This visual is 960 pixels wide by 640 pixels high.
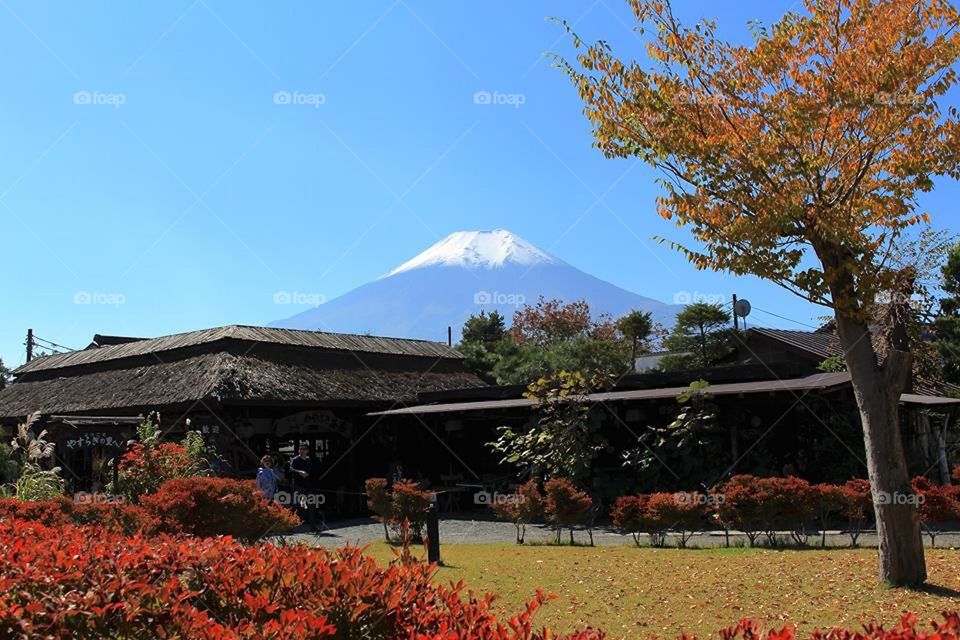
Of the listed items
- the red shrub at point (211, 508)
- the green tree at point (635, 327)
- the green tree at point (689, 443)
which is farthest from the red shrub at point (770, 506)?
the green tree at point (635, 327)

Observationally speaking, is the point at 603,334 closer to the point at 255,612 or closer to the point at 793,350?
the point at 793,350

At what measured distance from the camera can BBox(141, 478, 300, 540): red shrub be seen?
9.14m

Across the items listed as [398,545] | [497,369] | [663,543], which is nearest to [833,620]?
[663,543]

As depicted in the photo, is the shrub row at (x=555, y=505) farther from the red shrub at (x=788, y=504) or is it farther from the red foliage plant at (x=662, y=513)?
the red shrub at (x=788, y=504)

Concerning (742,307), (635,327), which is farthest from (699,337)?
(635,327)

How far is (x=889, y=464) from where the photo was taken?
299 inches

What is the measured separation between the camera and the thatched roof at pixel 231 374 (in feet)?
59.9

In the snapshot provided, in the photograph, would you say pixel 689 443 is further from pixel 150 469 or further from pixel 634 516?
pixel 150 469

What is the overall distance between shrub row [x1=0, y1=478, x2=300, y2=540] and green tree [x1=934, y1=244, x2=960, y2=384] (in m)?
18.7

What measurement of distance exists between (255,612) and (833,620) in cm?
490

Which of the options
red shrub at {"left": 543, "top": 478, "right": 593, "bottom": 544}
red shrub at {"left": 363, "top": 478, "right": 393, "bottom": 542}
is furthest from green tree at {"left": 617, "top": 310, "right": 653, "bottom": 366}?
red shrub at {"left": 543, "top": 478, "right": 593, "bottom": 544}

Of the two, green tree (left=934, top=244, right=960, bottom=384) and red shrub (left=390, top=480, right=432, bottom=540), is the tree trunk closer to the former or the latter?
red shrub (left=390, top=480, right=432, bottom=540)

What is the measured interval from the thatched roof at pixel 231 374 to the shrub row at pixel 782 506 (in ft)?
31.4

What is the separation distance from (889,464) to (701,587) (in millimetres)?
2133
